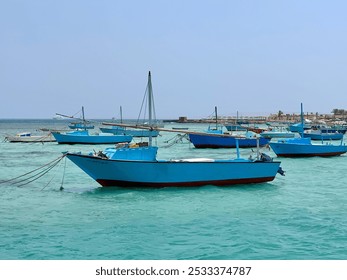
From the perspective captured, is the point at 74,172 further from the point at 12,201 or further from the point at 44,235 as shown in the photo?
the point at 44,235

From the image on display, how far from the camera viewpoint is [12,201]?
15391 millimetres

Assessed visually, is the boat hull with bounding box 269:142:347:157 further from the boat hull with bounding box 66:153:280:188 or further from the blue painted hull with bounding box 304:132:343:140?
the blue painted hull with bounding box 304:132:343:140

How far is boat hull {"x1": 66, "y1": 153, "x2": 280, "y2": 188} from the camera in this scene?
16906 mm

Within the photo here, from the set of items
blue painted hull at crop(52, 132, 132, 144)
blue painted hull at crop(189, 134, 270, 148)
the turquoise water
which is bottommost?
the turquoise water

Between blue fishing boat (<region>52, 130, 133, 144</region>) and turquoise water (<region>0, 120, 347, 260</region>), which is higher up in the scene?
blue fishing boat (<region>52, 130, 133, 144</region>)

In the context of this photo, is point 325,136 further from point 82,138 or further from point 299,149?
point 82,138

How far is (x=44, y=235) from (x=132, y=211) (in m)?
3.31

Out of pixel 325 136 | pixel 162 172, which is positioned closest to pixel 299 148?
pixel 162 172

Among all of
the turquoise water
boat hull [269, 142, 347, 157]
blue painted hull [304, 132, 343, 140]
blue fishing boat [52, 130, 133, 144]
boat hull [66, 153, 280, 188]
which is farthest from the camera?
blue painted hull [304, 132, 343, 140]

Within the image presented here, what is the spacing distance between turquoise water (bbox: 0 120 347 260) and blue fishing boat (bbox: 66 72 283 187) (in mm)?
374

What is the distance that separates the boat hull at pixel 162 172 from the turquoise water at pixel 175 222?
351 millimetres

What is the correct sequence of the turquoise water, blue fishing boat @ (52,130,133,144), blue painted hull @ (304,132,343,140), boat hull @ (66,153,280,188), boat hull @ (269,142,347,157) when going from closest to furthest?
1. the turquoise water
2. boat hull @ (66,153,280,188)
3. boat hull @ (269,142,347,157)
4. blue fishing boat @ (52,130,133,144)
5. blue painted hull @ (304,132,343,140)

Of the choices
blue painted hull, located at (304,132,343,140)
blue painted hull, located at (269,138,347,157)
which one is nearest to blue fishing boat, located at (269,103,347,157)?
blue painted hull, located at (269,138,347,157)
